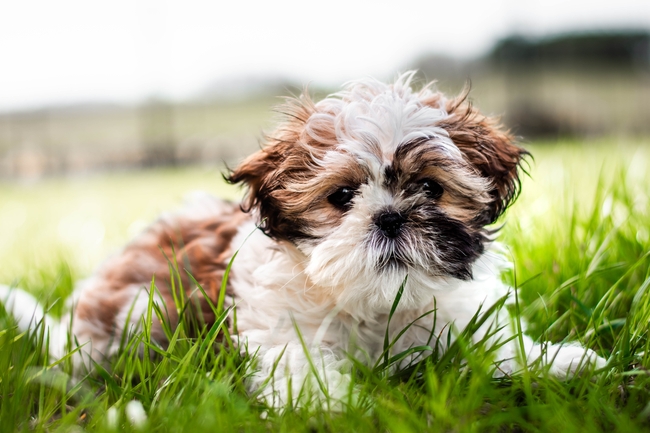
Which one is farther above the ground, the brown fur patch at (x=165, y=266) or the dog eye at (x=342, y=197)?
the dog eye at (x=342, y=197)

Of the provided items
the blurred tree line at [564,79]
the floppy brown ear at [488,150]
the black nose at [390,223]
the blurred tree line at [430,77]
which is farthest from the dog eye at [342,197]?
the blurred tree line at [564,79]

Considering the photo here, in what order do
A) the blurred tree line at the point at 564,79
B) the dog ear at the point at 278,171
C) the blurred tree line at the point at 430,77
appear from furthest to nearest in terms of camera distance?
1. the blurred tree line at the point at 430,77
2. the blurred tree line at the point at 564,79
3. the dog ear at the point at 278,171

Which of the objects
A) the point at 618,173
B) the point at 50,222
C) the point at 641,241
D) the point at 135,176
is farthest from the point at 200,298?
the point at 135,176

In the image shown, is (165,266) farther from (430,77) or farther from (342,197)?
(430,77)

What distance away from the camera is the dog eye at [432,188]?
188 cm

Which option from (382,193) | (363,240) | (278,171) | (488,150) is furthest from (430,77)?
(363,240)

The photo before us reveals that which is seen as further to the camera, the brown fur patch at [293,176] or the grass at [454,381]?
the brown fur patch at [293,176]

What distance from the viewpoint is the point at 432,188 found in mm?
1908

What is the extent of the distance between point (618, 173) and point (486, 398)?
2159mm

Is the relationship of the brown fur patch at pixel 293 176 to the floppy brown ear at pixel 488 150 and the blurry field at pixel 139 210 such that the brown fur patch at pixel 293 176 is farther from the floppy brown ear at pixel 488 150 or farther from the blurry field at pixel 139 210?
the floppy brown ear at pixel 488 150

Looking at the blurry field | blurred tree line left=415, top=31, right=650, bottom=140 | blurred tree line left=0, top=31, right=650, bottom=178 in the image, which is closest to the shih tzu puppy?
the blurry field

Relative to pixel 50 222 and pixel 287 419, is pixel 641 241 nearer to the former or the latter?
pixel 287 419

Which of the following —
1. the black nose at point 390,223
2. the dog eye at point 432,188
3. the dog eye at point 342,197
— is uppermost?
the dog eye at point 432,188

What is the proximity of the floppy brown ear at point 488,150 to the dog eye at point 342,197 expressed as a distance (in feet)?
1.37
